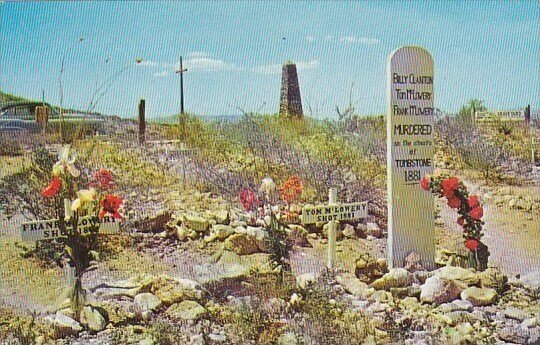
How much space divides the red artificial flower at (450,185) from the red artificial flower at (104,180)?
5.52 feet

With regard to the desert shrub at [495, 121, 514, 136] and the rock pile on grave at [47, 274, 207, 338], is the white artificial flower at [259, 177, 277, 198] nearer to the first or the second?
the rock pile on grave at [47, 274, 207, 338]

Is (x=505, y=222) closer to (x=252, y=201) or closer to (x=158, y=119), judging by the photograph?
(x=252, y=201)

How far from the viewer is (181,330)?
405 cm

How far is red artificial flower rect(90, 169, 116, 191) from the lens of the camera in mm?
4031

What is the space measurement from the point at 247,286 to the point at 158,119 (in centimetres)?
95

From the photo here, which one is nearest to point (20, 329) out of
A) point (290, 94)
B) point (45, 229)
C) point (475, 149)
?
point (45, 229)

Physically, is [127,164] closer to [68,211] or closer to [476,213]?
[68,211]

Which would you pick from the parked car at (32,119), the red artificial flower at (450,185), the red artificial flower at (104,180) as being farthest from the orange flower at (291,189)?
the parked car at (32,119)

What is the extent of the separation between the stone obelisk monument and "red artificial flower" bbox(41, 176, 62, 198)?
115 centimetres

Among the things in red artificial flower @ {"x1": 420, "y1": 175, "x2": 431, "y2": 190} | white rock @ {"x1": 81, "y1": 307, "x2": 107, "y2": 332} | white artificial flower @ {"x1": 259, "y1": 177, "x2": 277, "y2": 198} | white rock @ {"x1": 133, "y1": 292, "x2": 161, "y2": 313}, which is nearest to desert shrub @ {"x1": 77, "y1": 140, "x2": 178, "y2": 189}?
white artificial flower @ {"x1": 259, "y1": 177, "x2": 277, "y2": 198}

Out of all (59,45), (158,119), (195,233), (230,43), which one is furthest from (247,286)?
(59,45)

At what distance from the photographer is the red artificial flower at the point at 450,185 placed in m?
4.18

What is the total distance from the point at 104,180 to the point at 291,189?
36.8 inches

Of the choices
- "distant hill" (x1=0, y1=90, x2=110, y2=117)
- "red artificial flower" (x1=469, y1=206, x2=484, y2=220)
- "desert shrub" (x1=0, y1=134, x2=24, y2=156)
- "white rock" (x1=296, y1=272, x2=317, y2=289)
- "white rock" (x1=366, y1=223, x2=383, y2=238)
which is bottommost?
"white rock" (x1=296, y1=272, x2=317, y2=289)
